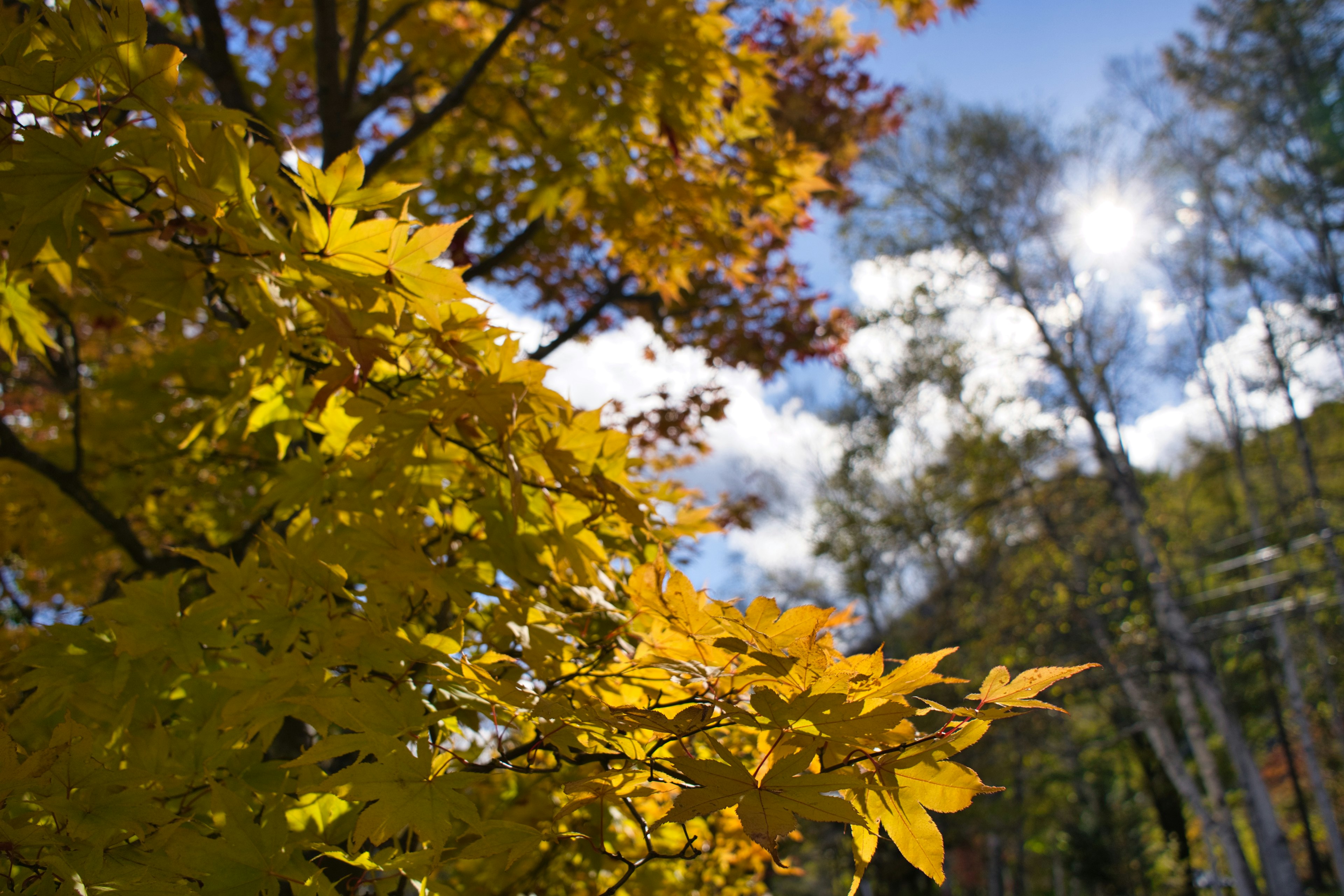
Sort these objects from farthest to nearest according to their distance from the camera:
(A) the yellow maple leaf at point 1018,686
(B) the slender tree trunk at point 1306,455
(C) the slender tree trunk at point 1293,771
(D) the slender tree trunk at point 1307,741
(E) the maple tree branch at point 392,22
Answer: (C) the slender tree trunk at point 1293,771 < (D) the slender tree trunk at point 1307,741 < (B) the slender tree trunk at point 1306,455 < (E) the maple tree branch at point 392,22 < (A) the yellow maple leaf at point 1018,686

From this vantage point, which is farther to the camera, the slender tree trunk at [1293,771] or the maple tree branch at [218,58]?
the slender tree trunk at [1293,771]

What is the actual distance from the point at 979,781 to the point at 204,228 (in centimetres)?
158

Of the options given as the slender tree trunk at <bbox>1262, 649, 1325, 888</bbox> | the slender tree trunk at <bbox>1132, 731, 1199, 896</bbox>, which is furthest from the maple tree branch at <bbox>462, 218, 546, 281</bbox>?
the slender tree trunk at <bbox>1262, 649, 1325, 888</bbox>

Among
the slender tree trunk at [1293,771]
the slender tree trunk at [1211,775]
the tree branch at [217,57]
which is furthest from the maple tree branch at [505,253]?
the slender tree trunk at [1293,771]

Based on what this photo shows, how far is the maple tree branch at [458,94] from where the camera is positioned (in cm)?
265

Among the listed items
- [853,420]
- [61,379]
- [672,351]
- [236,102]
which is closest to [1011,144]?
[853,420]

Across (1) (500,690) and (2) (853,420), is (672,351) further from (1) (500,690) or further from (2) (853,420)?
(2) (853,420)

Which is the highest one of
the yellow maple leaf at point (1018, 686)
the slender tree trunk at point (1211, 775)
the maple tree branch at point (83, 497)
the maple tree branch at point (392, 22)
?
the maple tree branch at point (392, 22)

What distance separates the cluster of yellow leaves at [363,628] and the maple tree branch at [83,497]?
778 mm

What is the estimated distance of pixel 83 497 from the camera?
90.7 inches

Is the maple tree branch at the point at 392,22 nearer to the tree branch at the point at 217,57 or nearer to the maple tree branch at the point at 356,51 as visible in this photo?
the maple tree branch at the point at 356,51

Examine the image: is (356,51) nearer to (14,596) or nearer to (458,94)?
(458,94)

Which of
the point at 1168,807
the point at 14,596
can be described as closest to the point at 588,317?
the point at 14,596

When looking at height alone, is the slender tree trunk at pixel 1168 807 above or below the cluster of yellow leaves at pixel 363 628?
below
